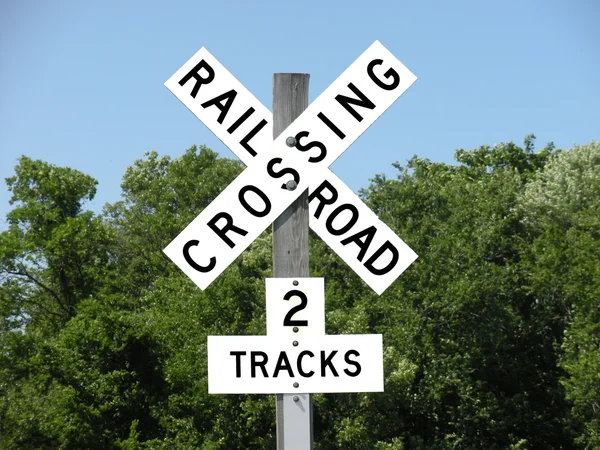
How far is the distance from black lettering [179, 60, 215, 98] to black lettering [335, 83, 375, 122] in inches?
21.4

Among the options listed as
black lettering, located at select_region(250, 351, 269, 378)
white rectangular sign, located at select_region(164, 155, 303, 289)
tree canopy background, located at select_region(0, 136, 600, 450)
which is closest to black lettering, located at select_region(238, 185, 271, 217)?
white rectangular sign, located at select_region(164, 155, 303, 289)

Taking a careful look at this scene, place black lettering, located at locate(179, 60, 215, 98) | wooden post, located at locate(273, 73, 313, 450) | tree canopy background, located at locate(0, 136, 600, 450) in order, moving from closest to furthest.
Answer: wooden post, located at locate(273, 73, 313, 450) → black lettering, located at locate(179, 60, 215, 98) → tree canopy background, located at locate(0, 136, 600, 450)

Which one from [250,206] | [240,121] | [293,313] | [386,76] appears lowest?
[293,313]

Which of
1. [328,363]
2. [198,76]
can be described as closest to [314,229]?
[328,363]

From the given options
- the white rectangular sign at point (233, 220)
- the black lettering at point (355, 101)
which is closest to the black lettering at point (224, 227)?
the white rectangular sign at point (233, 220)

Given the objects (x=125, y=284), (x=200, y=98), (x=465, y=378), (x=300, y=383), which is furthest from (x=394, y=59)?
(x=125, y=284)

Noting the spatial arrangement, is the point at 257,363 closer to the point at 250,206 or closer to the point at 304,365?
the point at 304,365

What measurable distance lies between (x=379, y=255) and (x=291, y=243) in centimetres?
37

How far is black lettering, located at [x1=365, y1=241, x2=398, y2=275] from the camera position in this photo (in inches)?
159

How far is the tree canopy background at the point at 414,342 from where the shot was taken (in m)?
33.9

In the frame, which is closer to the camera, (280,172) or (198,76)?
(280,172)

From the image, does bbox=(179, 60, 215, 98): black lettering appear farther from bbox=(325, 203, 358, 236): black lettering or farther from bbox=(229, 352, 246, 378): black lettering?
bbox=(229, 352, 246, 378): black lettering

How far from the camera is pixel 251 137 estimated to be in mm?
4109

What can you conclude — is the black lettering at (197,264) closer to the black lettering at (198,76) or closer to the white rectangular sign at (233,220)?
the white rectangular sign at (233,220)
